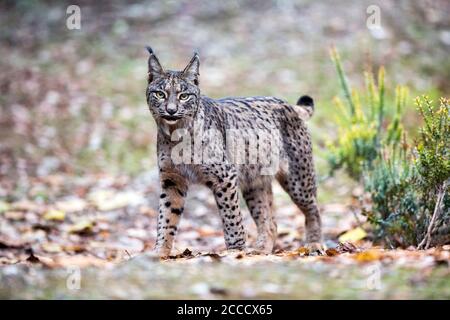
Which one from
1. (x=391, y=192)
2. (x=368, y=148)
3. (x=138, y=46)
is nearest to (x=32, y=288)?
(x=391, y=192)

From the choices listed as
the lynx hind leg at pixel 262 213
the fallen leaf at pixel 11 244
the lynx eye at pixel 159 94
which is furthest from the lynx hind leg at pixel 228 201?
the fallen leaf at pixel 11 244

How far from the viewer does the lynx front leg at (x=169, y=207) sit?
22.5 feet

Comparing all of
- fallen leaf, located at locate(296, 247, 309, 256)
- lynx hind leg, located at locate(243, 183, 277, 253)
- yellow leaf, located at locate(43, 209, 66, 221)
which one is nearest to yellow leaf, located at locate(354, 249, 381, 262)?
fallen leaf, located at locate(296, 247, 309, 256)

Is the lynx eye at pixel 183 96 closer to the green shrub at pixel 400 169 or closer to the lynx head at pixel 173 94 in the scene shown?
the lynx head at pixel 173 94

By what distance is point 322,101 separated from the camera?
12.8 metres

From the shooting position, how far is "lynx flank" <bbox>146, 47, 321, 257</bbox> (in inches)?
261

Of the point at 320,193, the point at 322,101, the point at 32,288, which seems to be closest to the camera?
the point at 32,288

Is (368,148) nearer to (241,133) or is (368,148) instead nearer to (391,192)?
(391,192)

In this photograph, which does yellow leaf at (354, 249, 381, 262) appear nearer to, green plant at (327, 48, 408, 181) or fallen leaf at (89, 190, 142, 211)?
green plant at (327, 48, 408, 181)

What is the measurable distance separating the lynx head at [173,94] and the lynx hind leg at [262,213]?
4.82 ft

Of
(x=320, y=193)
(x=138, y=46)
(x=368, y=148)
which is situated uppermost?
(x=138, y=46)

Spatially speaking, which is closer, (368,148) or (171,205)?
(171,205)

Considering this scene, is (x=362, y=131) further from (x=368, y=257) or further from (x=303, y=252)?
(x=368, y=257)
